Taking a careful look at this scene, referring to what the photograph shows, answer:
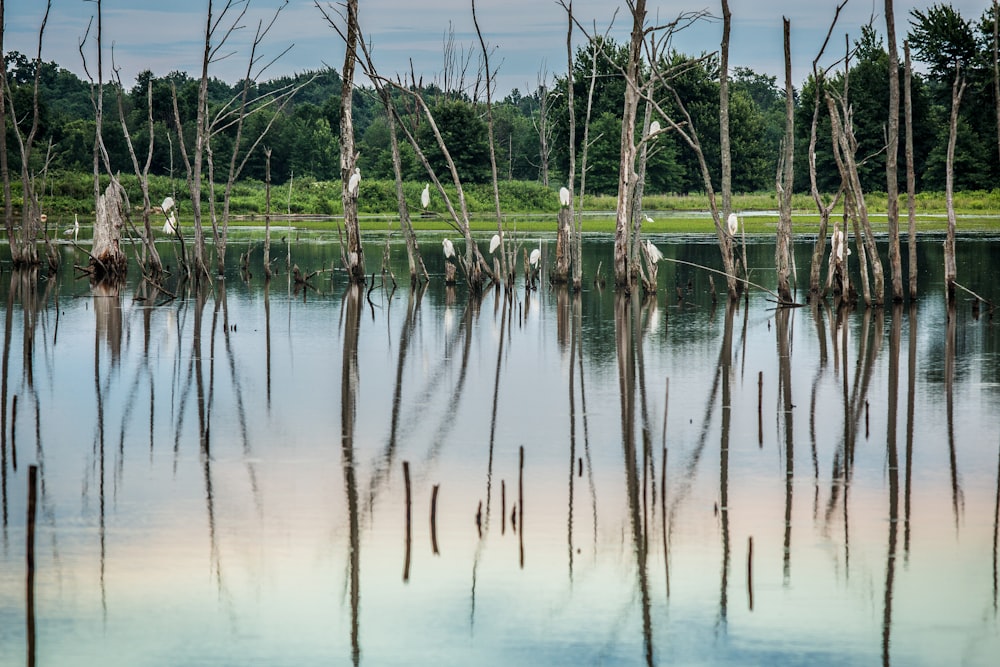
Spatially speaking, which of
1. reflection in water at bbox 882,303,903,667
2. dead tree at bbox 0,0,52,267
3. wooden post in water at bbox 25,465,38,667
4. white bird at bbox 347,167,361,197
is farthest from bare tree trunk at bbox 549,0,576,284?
wooden post in water at bbox 25,465,38,667

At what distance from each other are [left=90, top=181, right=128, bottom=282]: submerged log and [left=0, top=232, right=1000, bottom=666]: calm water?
10.6 m

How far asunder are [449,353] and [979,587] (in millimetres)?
11096

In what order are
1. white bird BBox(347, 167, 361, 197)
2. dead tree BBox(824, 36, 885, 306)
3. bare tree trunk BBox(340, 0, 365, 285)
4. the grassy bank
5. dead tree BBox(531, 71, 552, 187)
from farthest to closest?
the grassy bank → dead tree BBox(531, 71, 552, 187) → bare tree trunk BBox(340, 0, 365, 285) → white bird BBox(347, 167, 361, 197) → dead tree BBox(824, 36, 885, 306)

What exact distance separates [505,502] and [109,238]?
2265 cm

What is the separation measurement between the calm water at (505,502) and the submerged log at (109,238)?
34.9 ft

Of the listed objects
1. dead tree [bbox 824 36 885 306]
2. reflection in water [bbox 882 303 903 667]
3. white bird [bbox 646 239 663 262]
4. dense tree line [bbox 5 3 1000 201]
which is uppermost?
dense tree line [bbox 5 3 1000 201]

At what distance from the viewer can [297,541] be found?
28.3 ft

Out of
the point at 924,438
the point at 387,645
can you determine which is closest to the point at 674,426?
the point at 924,438

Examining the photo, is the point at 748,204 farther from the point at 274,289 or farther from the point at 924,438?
the point at 924,438

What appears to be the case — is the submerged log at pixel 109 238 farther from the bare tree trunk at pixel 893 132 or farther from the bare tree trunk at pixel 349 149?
the bare tree trunk at pixel 893 132

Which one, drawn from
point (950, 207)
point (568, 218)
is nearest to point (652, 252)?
point (568, 218)

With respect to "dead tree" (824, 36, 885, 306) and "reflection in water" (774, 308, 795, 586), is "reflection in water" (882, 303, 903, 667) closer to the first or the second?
"reflection in water" (774, 308, 795, 586)

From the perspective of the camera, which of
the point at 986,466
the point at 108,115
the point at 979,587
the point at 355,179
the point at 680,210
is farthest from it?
the point at 108,115

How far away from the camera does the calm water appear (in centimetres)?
707
